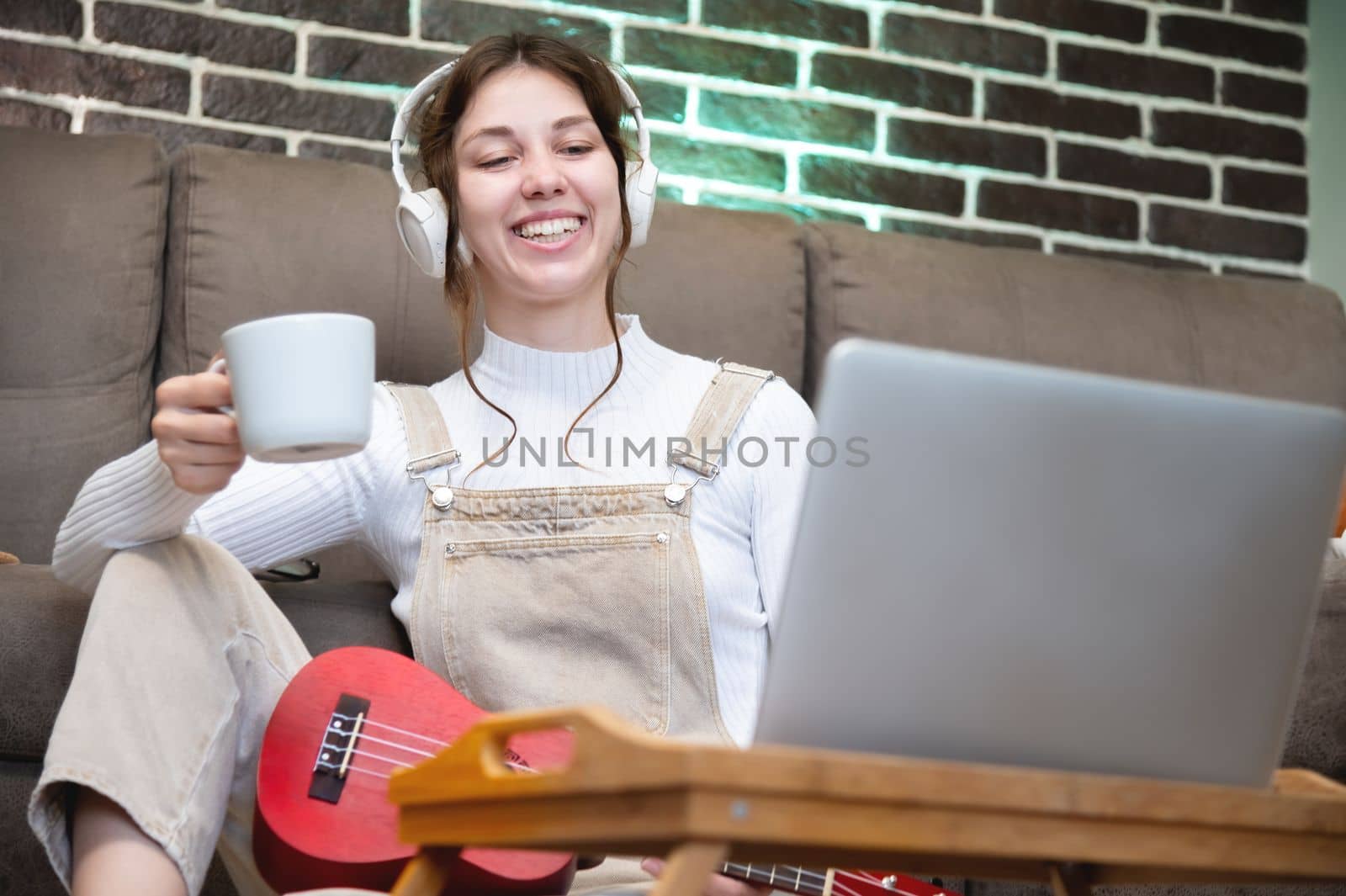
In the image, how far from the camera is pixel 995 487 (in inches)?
27.1

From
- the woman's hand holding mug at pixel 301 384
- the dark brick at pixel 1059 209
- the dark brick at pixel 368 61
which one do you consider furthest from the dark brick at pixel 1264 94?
the woman's hand holding mug at pixel 301 384

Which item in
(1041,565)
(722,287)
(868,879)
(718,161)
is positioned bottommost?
(868,879)

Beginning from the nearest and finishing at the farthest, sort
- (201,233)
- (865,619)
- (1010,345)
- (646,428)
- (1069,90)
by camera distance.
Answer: (865,619) → (646,428) → (201,233) → (1010,345) → (1069,90)

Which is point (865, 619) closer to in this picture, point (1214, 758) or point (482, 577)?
point (1214, 758)

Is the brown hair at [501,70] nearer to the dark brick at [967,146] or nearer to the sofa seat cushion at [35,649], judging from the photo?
the sofa seat cushion at [35,649]

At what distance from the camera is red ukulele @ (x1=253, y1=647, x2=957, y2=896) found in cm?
110

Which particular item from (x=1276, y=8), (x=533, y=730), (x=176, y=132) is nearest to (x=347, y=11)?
(x=176, y=132)

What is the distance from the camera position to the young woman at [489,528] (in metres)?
1.07

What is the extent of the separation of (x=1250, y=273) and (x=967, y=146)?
0.59m

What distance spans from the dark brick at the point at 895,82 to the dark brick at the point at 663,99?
25 centimetres

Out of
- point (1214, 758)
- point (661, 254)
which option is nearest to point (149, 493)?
point (1214, 758)

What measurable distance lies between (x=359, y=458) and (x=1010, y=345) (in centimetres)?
107

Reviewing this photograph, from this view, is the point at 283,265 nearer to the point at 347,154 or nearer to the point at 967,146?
the point at 347,154

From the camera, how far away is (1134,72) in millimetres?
2607
